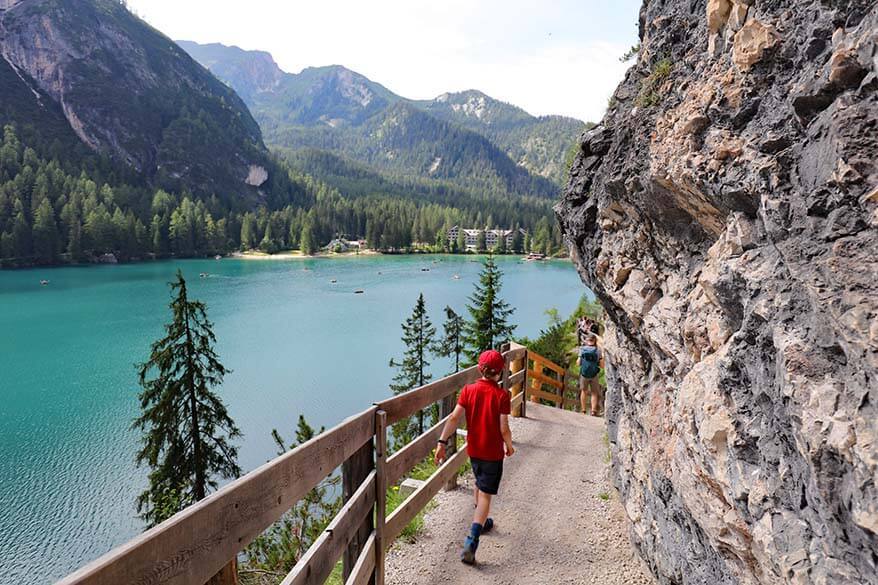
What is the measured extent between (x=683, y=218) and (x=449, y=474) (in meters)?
3.30

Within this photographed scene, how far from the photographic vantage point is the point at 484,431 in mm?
4375

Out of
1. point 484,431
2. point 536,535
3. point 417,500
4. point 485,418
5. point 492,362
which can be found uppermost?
point 492,362

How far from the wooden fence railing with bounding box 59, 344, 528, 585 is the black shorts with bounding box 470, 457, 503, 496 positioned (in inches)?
17.4

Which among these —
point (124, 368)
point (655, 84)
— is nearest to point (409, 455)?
point (655, 84)

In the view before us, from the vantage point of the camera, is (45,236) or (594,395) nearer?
(594,395)

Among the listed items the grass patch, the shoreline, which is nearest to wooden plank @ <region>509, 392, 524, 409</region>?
the grass patch

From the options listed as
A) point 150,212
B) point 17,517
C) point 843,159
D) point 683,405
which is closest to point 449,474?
point 683,405

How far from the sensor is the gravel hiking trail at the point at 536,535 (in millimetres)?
4410

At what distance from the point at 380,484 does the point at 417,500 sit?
0.98m

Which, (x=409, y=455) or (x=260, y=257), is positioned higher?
(x=409, y=455)

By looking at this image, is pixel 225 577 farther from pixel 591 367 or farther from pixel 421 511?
pixel 591 367

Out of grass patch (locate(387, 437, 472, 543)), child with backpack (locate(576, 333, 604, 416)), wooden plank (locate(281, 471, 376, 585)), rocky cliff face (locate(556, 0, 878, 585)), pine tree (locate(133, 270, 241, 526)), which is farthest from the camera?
pine tree (locate(133, 270, 241, 526))

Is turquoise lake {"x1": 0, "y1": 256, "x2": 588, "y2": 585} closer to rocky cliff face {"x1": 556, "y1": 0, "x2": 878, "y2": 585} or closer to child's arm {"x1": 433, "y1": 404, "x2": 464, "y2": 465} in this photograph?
child's arm {"x1": 433, "y1": 404, "x2": 464, "y2": 465}

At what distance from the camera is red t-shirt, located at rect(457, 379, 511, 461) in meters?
4.38
